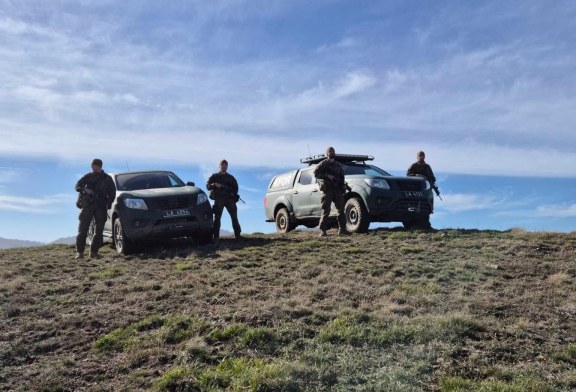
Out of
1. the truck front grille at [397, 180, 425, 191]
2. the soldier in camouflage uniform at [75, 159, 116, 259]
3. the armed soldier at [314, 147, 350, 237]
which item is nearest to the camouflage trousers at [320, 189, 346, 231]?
the armed soldier at [314, 147, 350, 237]

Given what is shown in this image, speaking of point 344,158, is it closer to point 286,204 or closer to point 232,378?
point 286,204

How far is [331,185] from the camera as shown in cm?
1216

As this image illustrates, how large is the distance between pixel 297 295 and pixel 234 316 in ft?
3.74

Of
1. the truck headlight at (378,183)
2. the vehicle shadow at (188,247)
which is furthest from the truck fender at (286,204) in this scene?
the truck headlight at (378,183)

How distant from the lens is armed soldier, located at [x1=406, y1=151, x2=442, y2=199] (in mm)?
14180

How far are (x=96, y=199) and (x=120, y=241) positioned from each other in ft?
3.49

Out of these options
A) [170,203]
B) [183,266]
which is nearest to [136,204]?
[170,203]

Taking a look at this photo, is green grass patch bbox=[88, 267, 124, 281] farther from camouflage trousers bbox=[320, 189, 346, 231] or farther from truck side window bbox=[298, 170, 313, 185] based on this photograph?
truck side window bbox=[298, 170, 313, 185]

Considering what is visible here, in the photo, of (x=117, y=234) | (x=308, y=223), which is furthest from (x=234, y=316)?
(x=308, y=223)

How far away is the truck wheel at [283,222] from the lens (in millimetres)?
14781

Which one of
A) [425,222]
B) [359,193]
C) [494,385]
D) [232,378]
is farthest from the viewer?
[425,222]

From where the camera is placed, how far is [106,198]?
38.3ft

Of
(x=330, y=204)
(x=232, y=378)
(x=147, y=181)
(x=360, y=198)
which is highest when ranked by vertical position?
(x=147, y=181)

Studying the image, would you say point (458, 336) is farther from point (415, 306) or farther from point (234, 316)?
point (234, 316)
